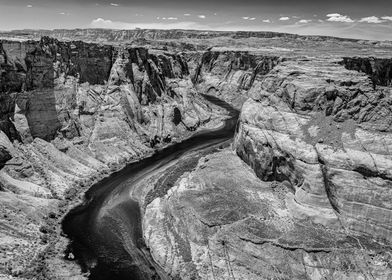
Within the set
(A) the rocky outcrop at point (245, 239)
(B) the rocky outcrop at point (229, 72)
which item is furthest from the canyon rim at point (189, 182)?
(B) the rocky outcrop at point (229, 72)

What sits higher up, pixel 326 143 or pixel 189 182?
pixel 326 143

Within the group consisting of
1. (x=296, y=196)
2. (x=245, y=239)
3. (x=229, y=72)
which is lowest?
(x=245, y=239)

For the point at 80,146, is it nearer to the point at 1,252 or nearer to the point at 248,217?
the point at 1,252

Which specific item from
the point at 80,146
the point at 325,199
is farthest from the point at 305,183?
the point at 80,146

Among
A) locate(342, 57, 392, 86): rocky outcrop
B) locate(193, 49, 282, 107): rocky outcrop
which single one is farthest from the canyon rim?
locate(193, 49, 282, 107): rocky outcrop

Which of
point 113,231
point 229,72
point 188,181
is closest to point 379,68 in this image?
point 229,72

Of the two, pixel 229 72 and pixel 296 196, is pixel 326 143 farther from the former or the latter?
pixel 229 72

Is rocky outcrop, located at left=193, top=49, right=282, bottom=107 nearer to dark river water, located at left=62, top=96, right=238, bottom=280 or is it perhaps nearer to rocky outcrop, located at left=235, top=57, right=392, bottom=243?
dark river water, located at left=62, top=96, right=238, bottom=280
